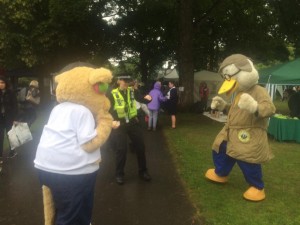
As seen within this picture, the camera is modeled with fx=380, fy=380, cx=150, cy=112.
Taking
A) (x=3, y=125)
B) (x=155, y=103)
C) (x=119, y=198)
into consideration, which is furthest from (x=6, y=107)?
(x=155, y=103)

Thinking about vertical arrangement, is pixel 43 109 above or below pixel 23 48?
below

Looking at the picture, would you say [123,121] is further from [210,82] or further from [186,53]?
[210,82]

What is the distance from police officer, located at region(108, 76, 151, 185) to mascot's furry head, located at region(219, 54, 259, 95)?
1644 mm

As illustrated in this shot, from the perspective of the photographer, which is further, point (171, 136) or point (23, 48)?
point (23, 48)

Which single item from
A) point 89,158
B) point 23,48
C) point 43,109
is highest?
point 23,48

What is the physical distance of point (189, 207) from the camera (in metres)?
Result: 5.27

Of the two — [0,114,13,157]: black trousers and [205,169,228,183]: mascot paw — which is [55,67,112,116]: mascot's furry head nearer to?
[205,169,228,183]: mascot paw

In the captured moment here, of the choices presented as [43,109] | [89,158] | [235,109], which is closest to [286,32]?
[43,109]

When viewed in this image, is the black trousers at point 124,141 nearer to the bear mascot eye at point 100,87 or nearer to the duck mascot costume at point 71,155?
the bear mascot eye at point 100,87

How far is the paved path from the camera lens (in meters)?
4.88

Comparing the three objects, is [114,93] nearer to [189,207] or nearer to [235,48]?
[189,207]

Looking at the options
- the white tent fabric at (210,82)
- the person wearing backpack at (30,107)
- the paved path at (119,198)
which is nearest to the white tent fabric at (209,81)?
the white tent fabric at (210,82)

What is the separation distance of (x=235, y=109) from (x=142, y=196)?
6.33ft

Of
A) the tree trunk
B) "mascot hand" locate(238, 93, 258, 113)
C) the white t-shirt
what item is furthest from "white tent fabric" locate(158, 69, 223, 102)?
the white t-shirt
